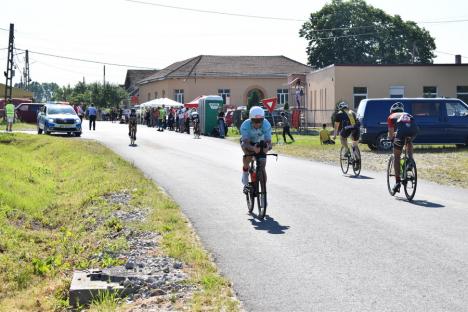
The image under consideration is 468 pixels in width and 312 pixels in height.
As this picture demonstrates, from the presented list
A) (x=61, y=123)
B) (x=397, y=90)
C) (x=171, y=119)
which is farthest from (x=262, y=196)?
(x=397, y=90)

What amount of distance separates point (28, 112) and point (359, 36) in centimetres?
3964

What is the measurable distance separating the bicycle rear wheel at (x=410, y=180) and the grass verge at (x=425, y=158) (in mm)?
3603

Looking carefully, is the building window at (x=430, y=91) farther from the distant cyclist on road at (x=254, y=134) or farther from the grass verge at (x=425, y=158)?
the distant cyclist on road at (x=254, y=134)

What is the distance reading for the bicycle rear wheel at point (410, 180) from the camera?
44.0 feet

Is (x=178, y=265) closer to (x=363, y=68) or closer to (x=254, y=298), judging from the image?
(x=254, y=298)

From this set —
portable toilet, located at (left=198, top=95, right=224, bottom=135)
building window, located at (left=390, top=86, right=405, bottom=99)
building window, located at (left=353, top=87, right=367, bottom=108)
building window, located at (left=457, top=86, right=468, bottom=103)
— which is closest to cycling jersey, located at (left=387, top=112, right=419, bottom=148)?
portable toilet, located at (left=198, top=95, right=224, bottom=135)

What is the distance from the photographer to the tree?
269 ft

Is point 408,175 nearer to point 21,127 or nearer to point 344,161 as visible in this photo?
point 344,161

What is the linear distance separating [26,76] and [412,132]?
109 m

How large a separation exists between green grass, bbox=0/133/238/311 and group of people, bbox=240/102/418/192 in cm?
150

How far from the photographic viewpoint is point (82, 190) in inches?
678

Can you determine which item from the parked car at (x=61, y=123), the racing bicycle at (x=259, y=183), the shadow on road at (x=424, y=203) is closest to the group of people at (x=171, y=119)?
the parked car at (x=61, y=123)

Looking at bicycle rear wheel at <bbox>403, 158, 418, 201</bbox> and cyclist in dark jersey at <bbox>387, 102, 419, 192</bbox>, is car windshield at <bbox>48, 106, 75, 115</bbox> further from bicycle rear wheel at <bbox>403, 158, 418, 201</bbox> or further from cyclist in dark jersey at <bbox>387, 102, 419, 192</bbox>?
bicycle rear wheel at <bbox>403, 158, 418, 201</bbox>

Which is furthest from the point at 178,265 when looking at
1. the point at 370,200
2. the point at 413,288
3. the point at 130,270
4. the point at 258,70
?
the point at 258,70
